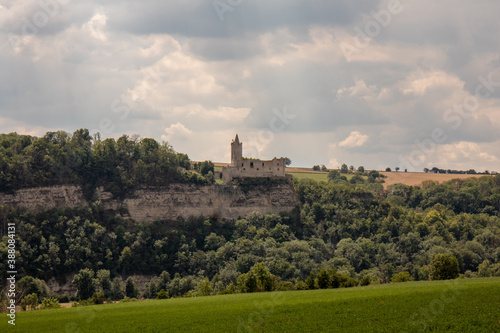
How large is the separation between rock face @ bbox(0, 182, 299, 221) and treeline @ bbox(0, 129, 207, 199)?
1376 millimetres

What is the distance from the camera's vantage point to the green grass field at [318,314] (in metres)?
33.4

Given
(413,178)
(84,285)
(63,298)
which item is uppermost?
(413,178)

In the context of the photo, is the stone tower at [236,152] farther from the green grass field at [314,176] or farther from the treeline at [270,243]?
the green grass field at [314,176]

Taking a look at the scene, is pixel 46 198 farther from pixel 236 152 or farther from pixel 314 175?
pixel 314 175

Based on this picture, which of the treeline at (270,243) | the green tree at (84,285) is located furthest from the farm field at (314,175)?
the green tree at (84,285)

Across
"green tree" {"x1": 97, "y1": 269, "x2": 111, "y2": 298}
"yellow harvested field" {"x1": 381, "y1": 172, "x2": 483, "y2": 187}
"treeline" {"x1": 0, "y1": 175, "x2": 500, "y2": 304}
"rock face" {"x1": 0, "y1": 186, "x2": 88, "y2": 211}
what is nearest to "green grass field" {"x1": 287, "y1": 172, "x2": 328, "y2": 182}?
"yellow harvested field" {"x1": 381, "y1": 172, "x2": 483, "y2": 187}

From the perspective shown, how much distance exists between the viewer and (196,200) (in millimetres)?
90312

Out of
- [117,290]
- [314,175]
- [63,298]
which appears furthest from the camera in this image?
[314,175]

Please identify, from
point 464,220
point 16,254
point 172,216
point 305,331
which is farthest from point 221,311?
point 464,220

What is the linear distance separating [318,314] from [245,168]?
57.4 m

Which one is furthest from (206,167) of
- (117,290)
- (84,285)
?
(84,285)

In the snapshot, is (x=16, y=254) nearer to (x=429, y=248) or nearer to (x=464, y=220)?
(x=429, y=248)

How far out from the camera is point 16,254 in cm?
7275

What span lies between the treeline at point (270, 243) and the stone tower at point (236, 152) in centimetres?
820
